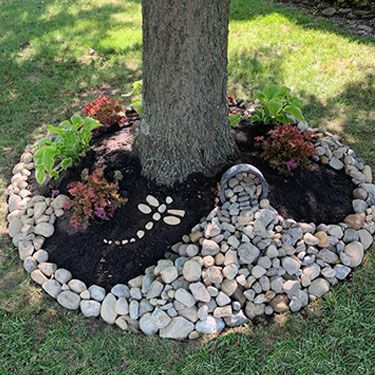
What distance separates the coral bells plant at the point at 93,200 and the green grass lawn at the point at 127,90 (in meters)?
0.53

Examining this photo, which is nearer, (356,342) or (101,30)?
(356,342)

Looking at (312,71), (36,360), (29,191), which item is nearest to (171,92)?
(29,191)

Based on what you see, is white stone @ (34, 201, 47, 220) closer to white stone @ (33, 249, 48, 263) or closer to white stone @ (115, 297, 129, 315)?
white stone @ (33, 249, 48, 263)

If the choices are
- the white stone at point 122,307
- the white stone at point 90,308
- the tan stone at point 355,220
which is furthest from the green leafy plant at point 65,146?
the tan stone at point 355,220

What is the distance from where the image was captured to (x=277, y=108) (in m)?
3.46

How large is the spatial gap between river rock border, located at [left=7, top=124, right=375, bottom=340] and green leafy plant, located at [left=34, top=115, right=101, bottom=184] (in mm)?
461

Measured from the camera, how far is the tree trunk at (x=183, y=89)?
2.65m

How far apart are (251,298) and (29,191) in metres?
1.92

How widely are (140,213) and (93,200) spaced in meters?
0.31

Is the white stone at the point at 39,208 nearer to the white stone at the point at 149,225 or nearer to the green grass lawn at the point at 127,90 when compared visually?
the green grass lawn at the point at 127,90

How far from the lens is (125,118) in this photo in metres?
3.83

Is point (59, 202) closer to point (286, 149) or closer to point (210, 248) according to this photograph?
point (210, 248)

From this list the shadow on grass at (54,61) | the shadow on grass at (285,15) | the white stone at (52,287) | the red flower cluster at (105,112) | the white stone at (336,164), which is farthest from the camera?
the shadow on grass at (285,15)

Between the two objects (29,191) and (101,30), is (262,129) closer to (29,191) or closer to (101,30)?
(29,191)
